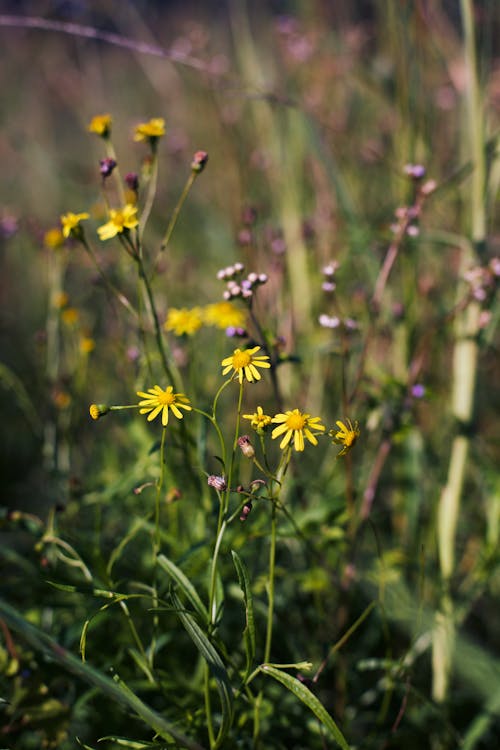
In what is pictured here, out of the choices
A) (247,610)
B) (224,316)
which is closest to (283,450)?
(224,316)

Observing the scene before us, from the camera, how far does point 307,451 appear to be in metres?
1.73

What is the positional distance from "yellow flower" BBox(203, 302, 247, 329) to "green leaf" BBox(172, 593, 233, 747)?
57 cm

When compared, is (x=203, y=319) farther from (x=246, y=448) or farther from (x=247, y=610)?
(x=247, y=610)

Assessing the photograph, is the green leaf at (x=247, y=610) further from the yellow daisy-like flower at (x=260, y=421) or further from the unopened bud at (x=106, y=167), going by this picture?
the unopened bud at (x=106, y=167)

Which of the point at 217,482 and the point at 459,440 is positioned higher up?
the point at 217,482

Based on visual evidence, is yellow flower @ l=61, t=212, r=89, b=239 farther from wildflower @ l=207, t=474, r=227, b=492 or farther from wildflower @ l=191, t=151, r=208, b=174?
wildflower @ l=207, t=474, r=227, b=492

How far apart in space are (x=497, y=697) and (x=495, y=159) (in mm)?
1041

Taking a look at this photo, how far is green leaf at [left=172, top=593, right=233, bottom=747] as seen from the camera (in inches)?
29.2

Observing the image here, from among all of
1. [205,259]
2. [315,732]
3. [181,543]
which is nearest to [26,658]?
[181,543]

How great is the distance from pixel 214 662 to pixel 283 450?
1.48ft

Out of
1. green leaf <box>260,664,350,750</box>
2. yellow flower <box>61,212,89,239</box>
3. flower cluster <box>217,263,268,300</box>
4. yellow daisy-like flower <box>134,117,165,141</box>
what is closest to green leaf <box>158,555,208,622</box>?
green leaf <box>260,664,350,750</box>

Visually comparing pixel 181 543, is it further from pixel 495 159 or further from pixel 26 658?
pixel 495 159

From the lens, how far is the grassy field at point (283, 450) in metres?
0.91

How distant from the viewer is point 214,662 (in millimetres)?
747
